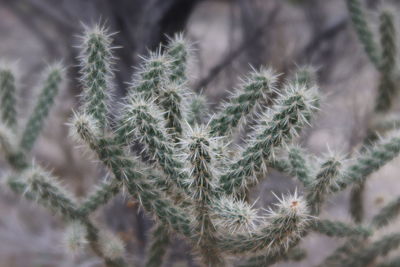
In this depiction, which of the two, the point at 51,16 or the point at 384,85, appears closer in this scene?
the point at 384,85

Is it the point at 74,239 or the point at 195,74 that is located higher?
the point at 195,74

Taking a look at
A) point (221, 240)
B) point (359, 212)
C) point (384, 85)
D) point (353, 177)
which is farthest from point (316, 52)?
point (221, 240)

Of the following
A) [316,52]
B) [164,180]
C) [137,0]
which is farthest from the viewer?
[316,52]

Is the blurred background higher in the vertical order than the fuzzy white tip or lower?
higher

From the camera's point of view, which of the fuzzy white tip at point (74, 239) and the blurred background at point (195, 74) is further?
the blurred background at point (195, 74)

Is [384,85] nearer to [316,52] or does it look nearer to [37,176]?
[316,52]

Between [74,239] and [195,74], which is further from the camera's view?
[195,74]

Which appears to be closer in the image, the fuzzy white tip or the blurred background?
the fuzzy white tip

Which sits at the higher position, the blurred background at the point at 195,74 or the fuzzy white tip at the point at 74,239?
the blurred background at the point at 195,74
